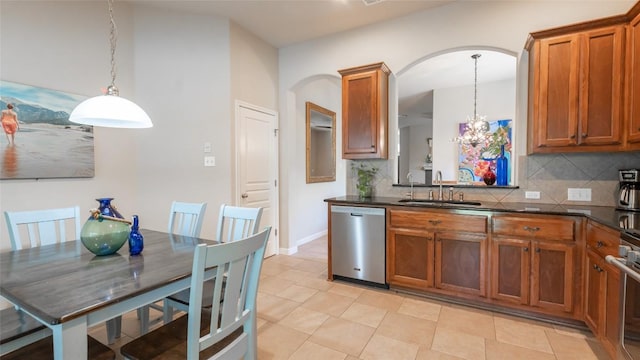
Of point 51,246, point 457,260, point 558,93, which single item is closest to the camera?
point 51,246

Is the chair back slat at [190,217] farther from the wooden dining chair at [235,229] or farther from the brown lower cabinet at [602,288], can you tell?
the brown lower cabinet at [602,288]

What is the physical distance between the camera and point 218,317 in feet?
4.54

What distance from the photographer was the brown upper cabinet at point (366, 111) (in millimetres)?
3258

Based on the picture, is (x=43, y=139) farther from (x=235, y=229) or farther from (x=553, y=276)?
(x=553, y=276)

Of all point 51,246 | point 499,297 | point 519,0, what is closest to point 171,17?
point 51,246

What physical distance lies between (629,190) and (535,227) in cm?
82

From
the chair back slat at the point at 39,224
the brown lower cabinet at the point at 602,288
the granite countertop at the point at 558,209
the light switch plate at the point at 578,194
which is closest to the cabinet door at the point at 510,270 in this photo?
the granite countertop at the point at 558,209

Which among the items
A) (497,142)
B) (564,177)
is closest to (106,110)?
(564,177)

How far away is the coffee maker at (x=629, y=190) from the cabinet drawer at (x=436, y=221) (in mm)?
1094

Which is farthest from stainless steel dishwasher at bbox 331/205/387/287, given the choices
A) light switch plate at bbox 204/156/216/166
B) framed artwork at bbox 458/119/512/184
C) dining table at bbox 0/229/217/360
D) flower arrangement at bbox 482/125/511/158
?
flower arrangement at bbox 482/125/511/158

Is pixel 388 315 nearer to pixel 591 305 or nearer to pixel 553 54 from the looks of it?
pixel 591 305

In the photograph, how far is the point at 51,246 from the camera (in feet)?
6.29

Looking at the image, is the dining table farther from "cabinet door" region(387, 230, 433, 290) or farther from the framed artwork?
the framed artwork

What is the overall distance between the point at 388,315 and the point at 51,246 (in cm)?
256
